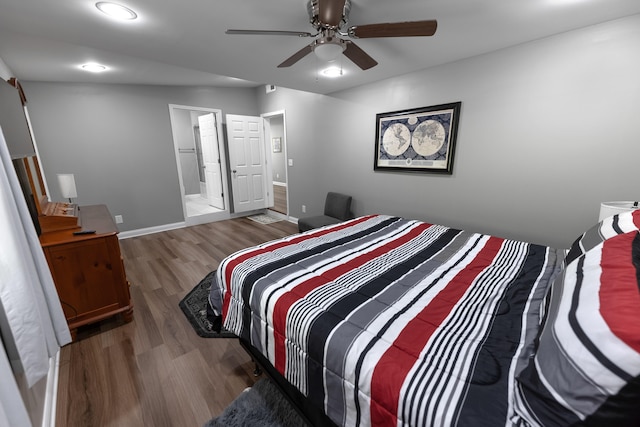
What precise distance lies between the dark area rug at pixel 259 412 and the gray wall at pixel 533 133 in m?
2.36

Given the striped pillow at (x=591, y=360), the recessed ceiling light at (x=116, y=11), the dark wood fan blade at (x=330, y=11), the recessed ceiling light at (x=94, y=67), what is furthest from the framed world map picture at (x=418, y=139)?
the recessed ceiling light at (x=94, y=67)

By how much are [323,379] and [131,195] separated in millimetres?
4501

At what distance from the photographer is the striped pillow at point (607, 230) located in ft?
4.07

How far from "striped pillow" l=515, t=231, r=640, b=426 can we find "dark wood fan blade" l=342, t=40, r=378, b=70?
1718 mm

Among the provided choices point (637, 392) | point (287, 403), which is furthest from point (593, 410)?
point (287, 403)

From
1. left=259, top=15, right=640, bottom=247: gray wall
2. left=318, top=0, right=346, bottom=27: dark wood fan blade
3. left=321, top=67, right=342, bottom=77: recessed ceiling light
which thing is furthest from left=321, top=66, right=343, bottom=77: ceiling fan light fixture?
left=318, top=0, right=346, bottom=27: dark wood fan blade

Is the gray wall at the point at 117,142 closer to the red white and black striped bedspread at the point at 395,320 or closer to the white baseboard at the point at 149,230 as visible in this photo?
the white baseboard at the point at 149,230

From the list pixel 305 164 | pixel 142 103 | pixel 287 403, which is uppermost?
pixel 142 103

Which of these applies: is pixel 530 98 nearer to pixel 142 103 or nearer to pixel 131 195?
pixel 142 103

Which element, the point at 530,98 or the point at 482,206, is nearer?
the point at 530,98

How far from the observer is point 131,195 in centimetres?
417

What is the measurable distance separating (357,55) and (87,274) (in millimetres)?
2583

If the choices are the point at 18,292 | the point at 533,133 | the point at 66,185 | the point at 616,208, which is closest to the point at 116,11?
the point at 18,292

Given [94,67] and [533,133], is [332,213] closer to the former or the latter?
[533,133]
